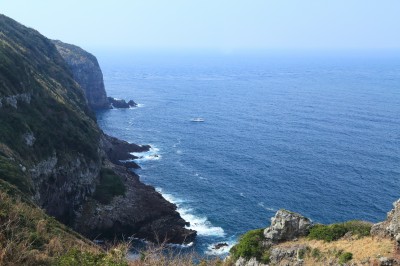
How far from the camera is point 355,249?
33.2m

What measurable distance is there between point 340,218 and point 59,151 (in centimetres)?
5860

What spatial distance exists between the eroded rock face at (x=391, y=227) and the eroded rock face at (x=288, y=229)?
6.53 metres

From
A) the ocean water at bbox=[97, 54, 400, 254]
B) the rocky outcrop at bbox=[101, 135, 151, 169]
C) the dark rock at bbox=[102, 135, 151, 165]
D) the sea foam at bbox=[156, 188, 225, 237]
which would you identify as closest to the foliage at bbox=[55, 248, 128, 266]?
the ocean water at bbox=[97, 54, 400, 254]

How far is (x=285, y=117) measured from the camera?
17125cm

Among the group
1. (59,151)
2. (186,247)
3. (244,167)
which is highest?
(59,151)

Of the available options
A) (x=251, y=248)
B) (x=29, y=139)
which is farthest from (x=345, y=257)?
(x=29, y=139)

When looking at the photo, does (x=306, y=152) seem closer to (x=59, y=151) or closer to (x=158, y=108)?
(x=59, y=151)

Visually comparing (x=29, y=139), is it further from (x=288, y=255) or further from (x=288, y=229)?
(x=288, y=255)

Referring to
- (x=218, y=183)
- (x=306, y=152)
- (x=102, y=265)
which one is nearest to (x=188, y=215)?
(x=218, y=183)

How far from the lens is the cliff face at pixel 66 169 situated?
72.3m

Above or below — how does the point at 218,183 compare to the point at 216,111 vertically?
below

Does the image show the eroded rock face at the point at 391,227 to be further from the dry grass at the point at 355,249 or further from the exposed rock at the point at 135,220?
the exposed rock at the point at 135,220

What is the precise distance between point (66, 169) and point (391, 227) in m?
64.0

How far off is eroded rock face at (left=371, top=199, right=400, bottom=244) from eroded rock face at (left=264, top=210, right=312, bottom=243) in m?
6.53
